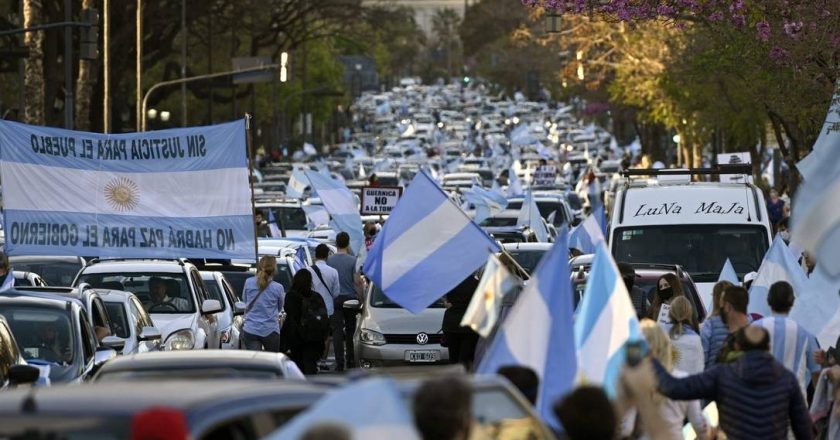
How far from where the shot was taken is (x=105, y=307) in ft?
54.2

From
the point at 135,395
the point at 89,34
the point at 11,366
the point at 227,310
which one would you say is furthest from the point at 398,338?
the point at 89,34

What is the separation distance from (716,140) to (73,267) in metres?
47.1

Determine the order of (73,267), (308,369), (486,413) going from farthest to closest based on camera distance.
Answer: (73,267), (308,369), (486,413)

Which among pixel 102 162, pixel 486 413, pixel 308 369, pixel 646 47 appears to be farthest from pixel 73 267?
pixel 646 47

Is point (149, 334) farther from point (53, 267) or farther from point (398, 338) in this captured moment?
point (53, 267)

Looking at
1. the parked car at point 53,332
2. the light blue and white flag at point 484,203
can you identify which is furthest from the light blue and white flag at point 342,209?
the parked car at point 53,332

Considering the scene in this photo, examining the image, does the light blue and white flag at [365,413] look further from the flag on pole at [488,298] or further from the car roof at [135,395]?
the flag on pole at [488,298]

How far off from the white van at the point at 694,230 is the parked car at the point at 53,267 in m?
6.08

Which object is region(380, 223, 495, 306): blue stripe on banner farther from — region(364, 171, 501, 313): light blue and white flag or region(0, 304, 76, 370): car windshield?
region(0, 304, 76, 370): car windshield

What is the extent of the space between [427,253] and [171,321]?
590 centimetres

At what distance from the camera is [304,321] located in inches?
725

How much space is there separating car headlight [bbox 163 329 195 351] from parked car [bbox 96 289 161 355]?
2.17ft

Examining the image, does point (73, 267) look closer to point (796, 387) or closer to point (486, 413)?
point (796, 387)

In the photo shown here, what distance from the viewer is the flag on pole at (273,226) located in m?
33.2
